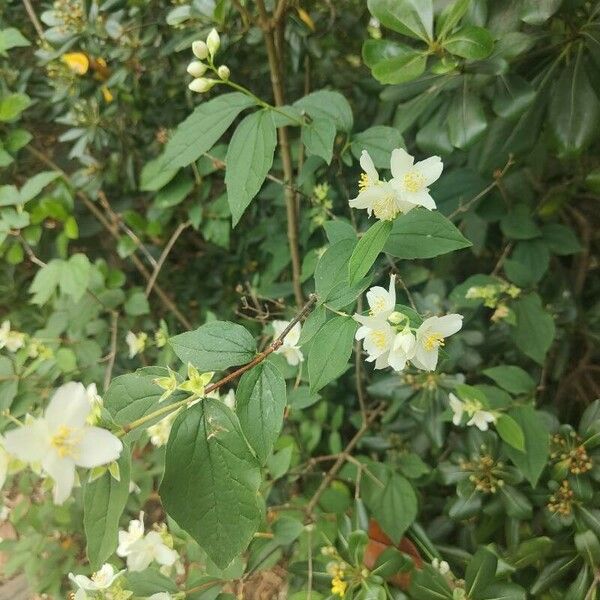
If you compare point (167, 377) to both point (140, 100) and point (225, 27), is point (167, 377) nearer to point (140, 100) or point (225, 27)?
point (225, 27)

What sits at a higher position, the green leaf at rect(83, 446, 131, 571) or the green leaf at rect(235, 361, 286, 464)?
the green leaf at rect(235, 361, 286, 464)

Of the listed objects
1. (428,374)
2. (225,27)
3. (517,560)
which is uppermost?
(225,27)

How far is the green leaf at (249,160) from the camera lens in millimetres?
738

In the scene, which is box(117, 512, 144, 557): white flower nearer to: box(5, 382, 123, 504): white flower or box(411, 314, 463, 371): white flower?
box(5, 382, 123, 504): white flower

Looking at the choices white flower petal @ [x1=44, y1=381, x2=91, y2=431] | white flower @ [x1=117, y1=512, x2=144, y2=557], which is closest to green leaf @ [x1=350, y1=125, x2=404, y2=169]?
white flower petal @ [x1=44, y1=381, x2=91, y2=431]

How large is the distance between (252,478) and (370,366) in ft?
2.38

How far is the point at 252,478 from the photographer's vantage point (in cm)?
61

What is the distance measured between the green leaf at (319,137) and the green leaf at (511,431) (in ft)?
1.82

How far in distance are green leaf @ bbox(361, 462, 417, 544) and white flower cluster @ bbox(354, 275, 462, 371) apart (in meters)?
0.55

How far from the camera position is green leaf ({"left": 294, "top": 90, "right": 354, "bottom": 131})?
0.93m

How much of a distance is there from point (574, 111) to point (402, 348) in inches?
26.1

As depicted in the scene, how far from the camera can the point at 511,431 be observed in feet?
3.07

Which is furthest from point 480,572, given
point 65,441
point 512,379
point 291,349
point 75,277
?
point 75,277

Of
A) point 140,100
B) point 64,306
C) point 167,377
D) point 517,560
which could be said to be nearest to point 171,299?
point 64,306
